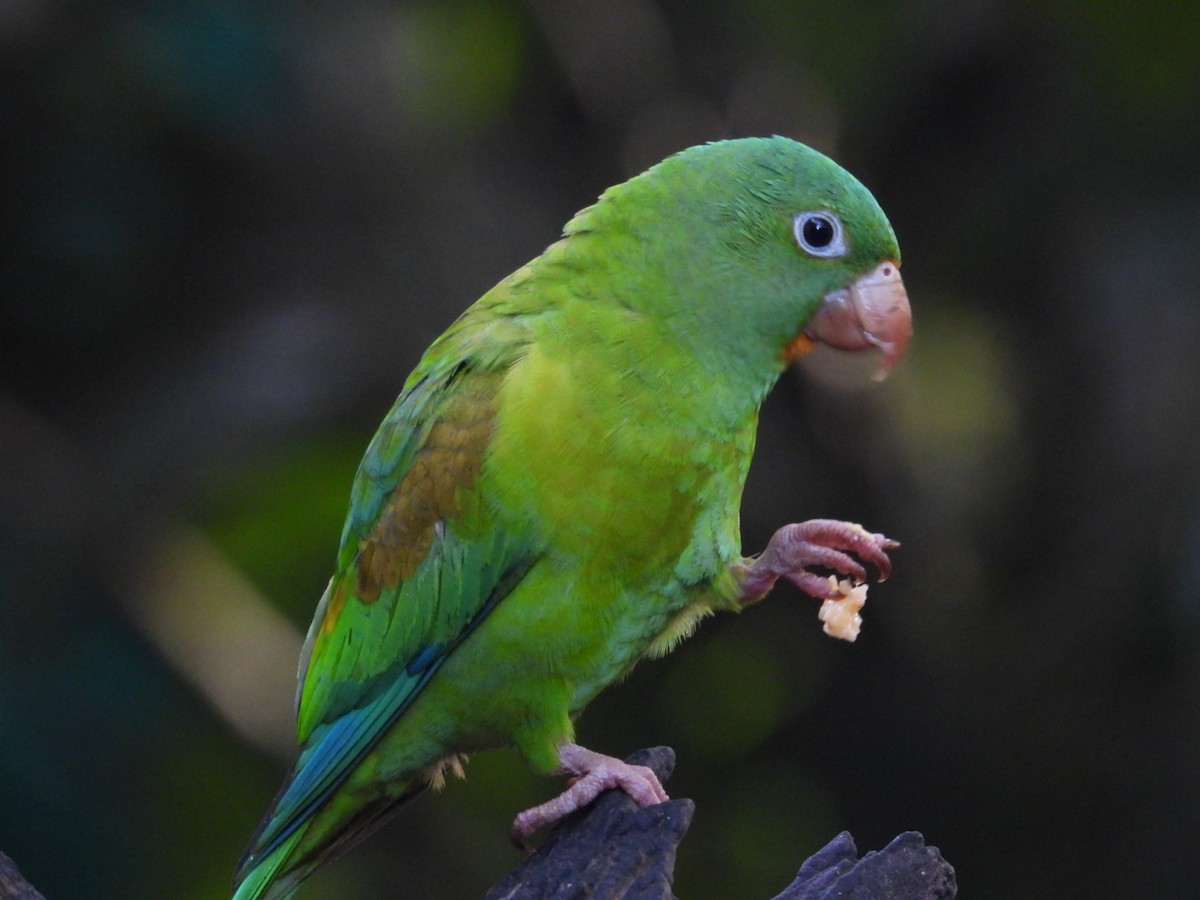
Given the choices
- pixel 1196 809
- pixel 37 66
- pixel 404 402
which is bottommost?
pixel 1196 809

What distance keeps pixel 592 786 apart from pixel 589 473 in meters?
0.53

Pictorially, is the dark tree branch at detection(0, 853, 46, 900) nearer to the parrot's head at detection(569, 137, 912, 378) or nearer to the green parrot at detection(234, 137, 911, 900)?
the green parrot at detection(234, 137, 911, 900)

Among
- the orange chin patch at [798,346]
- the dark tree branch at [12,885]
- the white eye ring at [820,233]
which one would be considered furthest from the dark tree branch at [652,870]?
the white eye ring at [820,233]

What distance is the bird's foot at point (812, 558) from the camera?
8.86 feet

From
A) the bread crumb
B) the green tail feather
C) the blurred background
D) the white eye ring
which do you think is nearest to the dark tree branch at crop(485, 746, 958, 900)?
the bread crumb

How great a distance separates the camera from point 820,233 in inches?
102

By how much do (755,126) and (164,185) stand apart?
1860 mm

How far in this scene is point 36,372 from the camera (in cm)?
454

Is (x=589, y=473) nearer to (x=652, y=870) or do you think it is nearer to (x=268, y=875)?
(x=652, y=870)

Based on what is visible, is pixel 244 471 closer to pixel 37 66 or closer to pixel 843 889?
pixel 37 66

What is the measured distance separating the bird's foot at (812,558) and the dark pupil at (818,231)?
1.72ft

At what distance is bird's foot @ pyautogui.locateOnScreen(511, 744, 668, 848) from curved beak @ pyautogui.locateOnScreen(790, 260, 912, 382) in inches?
31.9

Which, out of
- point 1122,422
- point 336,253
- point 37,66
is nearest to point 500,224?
point 336,253

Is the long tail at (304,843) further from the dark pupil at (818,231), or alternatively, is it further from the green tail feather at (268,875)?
the dark pupil at (818,231)
